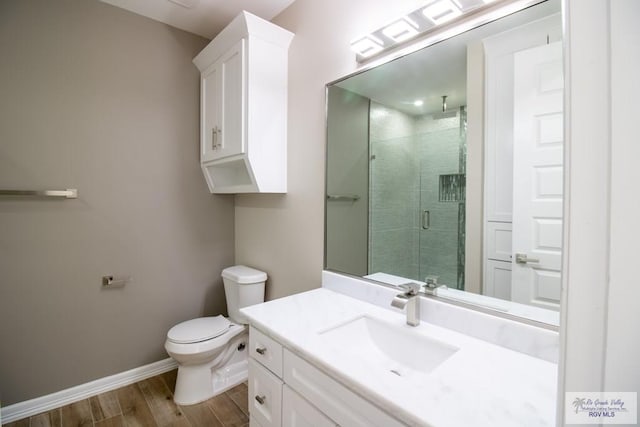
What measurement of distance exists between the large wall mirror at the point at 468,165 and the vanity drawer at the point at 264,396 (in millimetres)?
653

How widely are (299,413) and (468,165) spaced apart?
3.53 ft

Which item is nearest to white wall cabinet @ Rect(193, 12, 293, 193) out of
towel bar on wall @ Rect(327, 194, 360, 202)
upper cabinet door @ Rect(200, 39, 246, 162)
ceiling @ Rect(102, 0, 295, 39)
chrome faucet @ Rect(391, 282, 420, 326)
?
upper cabinet door @ Rect(200, 39, 246, 162)

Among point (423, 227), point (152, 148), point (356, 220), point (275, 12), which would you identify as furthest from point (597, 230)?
point (152, 148)

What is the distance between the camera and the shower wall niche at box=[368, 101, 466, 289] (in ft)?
3.84

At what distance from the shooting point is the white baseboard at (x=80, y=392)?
5.53 feet

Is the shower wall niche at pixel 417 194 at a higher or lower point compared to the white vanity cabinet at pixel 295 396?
higher

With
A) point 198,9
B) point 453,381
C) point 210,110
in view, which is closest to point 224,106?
point 210,110

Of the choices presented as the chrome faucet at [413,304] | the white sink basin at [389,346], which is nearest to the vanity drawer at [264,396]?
the white sink basin at [389,346]

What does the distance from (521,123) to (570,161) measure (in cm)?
74

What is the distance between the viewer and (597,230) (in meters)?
0.36

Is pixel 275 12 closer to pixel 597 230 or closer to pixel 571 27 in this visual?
pixel 571 27

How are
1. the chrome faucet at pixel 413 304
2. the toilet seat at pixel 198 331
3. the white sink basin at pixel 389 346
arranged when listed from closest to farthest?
the white sink basin at pixel 389 346, the chrome faucet at pixel 413 304, the toilet seat at pixel 198 331

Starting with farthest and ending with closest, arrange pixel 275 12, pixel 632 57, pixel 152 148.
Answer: pixel 152 148
pixel 275 12
pixel 632 57

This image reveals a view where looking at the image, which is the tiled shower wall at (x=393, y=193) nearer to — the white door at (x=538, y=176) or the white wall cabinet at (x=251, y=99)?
the white door at (x=538, y=176)
